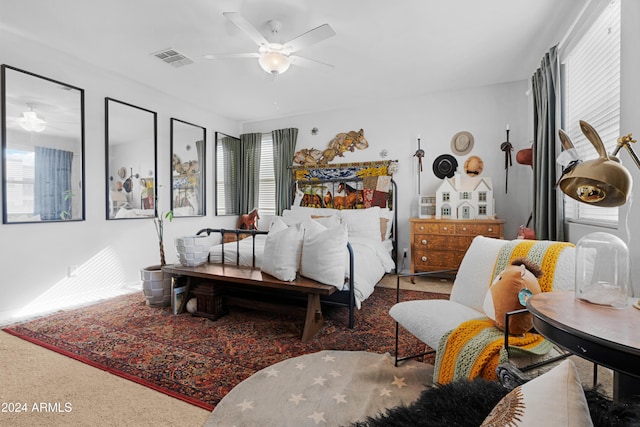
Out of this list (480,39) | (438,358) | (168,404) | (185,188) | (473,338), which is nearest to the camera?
(473,338)

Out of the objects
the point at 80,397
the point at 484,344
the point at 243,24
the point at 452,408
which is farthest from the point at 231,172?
the point at 452,408

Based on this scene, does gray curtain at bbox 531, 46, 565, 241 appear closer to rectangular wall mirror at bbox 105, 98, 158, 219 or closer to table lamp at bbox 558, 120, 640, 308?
table lamp at bbox 558, 120, 640, 308

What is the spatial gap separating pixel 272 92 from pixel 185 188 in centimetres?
186

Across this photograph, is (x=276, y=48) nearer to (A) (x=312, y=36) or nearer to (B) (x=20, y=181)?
(A) (x=312, y=36)

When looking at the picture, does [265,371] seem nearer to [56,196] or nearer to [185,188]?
[56,196]

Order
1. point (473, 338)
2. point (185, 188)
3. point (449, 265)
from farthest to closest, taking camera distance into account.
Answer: point (185, 188), point (449, 265), point (473, 338)

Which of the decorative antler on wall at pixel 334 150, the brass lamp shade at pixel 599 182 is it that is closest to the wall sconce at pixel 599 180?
the brass lamp shade at pixel 599 182

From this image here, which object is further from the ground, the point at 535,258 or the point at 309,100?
the point at 309,100

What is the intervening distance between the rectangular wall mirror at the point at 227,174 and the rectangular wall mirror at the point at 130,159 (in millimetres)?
1198

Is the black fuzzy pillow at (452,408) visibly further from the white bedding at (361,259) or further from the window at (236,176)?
the window at (236,176)

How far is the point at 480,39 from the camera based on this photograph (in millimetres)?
2902

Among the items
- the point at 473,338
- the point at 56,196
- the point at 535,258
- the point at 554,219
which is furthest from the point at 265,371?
the point at 56,196

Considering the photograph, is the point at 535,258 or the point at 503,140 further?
the point at 503,140

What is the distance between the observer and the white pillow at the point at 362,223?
3.93m
